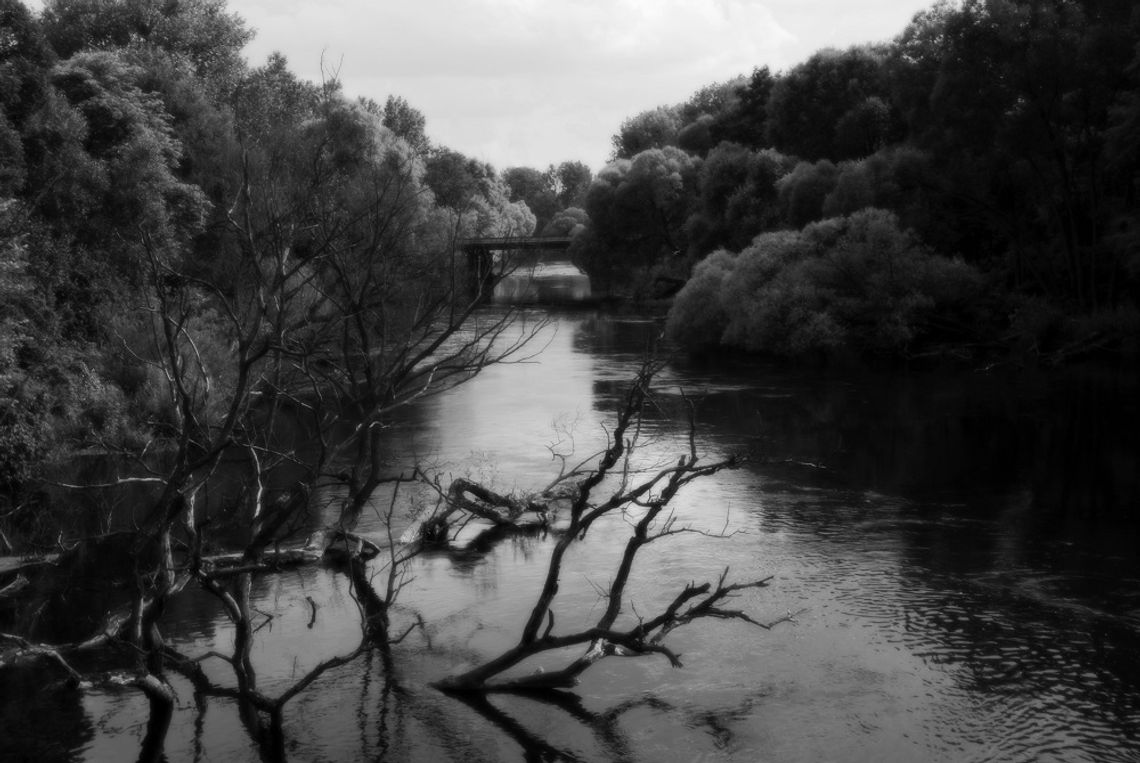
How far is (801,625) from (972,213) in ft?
131

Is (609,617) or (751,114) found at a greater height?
(751,114)

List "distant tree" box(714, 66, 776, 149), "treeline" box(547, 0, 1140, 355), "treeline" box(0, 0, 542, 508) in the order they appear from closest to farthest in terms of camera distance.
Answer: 1. "treeline" box(0, 0, 542, 508)
2. "treeline" box(547, 0, 1140, 355)
3. "distant tree" box(714, 66, 776, 149)

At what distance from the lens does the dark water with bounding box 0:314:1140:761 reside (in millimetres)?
16453

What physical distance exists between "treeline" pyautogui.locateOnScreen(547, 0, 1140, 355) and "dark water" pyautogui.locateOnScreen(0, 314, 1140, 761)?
1540cm

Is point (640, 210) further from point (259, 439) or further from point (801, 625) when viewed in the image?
point (801, 625)

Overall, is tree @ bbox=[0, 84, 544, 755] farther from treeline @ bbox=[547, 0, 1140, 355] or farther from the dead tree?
treeline @ bbox=[547, 0, 1140, 355]

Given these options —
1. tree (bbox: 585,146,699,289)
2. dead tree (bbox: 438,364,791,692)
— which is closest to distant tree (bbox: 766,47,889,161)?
tree (bbox: 585,146,699,289)

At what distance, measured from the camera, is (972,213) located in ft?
182

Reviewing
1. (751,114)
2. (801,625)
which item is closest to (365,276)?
(801,625)

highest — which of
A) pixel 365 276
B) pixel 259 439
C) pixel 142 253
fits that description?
pixel 142 253

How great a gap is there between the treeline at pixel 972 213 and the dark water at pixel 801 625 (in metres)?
15.4

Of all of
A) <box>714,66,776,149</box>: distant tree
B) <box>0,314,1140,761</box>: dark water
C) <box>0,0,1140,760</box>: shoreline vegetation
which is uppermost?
<box>714,66,776,149</box>: distant tree

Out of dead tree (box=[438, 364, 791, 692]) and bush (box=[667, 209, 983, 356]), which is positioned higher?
bush (box=[667, 209, 983, 356])

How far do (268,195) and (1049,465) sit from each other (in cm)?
2346
